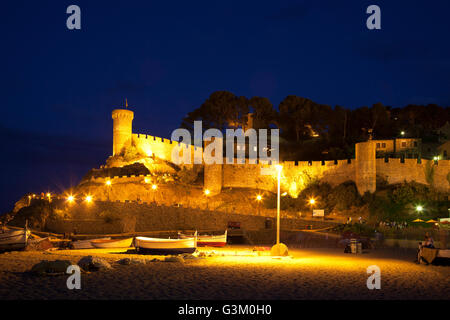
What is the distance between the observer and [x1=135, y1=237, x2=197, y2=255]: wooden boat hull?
60.1 ft

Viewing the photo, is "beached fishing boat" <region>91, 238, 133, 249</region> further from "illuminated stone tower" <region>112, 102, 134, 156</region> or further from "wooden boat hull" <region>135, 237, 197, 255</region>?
"illuminated stone tower" <region>112, 102, 134, 156</region>

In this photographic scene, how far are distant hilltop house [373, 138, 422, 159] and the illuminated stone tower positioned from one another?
32301 millimetres

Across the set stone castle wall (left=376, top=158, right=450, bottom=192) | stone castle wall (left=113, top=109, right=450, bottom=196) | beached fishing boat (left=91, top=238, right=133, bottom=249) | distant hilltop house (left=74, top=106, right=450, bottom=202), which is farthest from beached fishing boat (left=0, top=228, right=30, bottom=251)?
stone castle wall (left=376, top=158, right=450, bottom=192)

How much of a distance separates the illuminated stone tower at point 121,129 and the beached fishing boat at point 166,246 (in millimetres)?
36545

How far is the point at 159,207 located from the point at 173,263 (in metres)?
21.2

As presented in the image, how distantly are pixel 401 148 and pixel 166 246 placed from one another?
121ft

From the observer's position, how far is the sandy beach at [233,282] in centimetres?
872

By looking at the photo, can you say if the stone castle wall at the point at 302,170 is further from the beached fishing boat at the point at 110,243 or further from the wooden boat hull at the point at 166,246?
the wooden boat hull at the point at 166,246

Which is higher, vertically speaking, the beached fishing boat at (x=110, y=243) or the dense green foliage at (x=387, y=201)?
the dense green foliage at (x=387, y=201)

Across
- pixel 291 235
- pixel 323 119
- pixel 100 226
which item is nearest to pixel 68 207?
pixel 100 226

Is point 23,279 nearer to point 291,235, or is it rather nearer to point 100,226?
point 291,235

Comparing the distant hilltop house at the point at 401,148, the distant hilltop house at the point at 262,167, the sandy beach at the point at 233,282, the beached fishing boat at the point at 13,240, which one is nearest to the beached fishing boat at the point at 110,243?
the beached fishing boat at the point at 13,240

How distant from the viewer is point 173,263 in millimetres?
14383

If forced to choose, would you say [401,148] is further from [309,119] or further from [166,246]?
[166,246]
